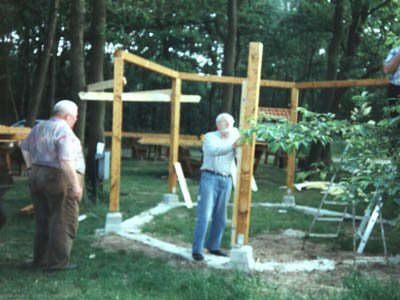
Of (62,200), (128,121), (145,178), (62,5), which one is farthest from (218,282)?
(128,121)

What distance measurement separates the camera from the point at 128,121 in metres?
30.9

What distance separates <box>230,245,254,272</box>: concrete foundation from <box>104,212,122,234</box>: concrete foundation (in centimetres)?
231

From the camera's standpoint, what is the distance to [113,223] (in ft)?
23.8

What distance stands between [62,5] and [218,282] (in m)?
14.5

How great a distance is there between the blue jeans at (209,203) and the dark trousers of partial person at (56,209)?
1362 millimetres

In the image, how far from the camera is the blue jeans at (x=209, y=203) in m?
5.79

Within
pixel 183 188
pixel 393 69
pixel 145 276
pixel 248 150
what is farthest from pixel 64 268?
pixel 183 188

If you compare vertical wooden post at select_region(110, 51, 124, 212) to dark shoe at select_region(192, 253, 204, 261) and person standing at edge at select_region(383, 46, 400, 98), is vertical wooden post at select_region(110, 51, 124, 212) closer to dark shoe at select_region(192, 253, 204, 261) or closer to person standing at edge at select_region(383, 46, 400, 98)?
dark shoe at select_region(192, 253, 204, 261)

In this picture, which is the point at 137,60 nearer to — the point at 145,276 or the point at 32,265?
the point at 32,265

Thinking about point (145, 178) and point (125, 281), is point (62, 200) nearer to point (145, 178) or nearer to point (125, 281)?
point (125, 281)

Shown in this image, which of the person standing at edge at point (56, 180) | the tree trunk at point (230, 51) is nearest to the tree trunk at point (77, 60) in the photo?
the person standing at edge at point (56, 180)

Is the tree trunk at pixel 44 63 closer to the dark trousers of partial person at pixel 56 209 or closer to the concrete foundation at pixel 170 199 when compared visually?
the concrete foundation at pixel 170 199

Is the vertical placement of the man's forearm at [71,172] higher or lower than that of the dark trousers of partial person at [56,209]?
higher

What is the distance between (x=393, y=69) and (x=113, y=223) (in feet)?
13.9
